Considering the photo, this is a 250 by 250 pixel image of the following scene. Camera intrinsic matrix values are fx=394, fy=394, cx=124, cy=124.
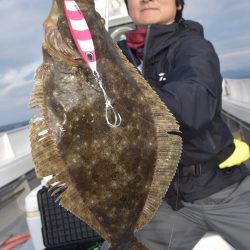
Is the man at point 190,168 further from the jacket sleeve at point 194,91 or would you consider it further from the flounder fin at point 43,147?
the flounder fin at point 43,147

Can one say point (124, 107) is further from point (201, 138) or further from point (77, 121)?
point (201, 138)

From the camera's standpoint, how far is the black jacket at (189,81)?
6.28 feet

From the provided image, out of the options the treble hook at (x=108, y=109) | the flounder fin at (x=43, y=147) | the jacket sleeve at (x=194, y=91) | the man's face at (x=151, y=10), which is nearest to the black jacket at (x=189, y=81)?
the jacket sleeve at (x=194, y=91)

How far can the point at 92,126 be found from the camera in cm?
179

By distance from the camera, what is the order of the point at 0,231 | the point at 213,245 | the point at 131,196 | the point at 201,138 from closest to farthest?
the point at 131,196, the point at 201,138, the point at 213,245, the point at 0,231

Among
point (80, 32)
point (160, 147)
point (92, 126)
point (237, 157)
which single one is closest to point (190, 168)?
point (237, 157)

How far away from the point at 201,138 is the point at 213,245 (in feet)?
2.59

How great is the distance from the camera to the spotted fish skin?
5.82ft

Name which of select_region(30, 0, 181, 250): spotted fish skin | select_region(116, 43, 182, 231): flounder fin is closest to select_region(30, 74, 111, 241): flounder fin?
select_region(30, 0, 181, 250): spotted fish skin

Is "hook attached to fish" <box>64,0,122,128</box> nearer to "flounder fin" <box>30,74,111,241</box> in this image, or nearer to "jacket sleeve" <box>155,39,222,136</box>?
"flounder fin" <box>30,74,111,241</box>

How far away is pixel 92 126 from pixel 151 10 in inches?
50.6

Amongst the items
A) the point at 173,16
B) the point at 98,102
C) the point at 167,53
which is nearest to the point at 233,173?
the point at 167,53

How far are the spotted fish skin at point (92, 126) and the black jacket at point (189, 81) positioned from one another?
0.43ft

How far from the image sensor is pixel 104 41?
72.2 inches
